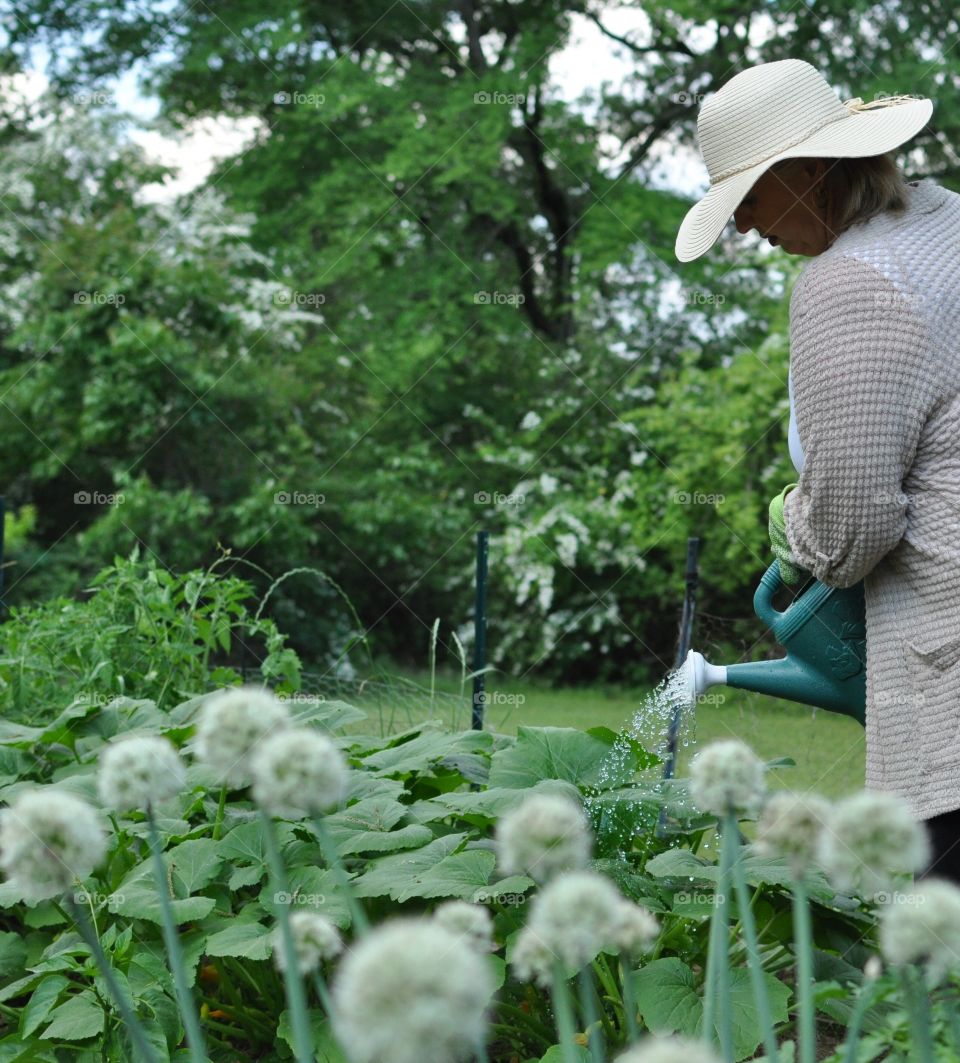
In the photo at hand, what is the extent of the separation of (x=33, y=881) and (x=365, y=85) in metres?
10.00

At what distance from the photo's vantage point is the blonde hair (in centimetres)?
172

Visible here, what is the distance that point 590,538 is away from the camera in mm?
8836

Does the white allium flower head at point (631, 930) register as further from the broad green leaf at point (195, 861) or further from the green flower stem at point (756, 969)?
the broad green leaf at point (195, 861)

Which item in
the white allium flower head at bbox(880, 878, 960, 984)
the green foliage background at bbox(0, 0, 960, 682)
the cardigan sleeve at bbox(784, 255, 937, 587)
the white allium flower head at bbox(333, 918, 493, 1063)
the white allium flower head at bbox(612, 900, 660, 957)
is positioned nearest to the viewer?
the white allium flower head at bbox(333, 918, 493, 1063)

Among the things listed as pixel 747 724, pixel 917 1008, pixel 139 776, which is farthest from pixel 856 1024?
pixel 747 724

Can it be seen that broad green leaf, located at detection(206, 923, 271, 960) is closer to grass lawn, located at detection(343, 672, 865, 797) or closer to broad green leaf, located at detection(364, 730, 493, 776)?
broad green leaf, located at detection(364, 730, 493, 776)

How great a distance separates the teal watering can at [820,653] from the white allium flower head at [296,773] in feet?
4.03

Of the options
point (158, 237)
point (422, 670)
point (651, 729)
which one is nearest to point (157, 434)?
point (158, 237)

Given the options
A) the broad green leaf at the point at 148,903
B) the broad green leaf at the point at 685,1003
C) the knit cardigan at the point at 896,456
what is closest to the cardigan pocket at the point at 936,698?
the knit cardigan at the point at 896,456

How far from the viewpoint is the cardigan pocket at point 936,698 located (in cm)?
160

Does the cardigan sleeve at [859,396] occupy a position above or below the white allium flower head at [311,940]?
above

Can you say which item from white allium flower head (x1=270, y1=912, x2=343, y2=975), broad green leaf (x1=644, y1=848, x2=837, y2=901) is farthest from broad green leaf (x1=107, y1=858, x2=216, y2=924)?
white allium flower head (x1=270, y1=912, x2=343, y2=975)

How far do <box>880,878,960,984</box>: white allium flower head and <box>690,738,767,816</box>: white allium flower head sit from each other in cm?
14

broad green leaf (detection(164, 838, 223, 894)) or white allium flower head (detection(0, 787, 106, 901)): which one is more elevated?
white allium flower head (detection(0, 787, 106, 901))
